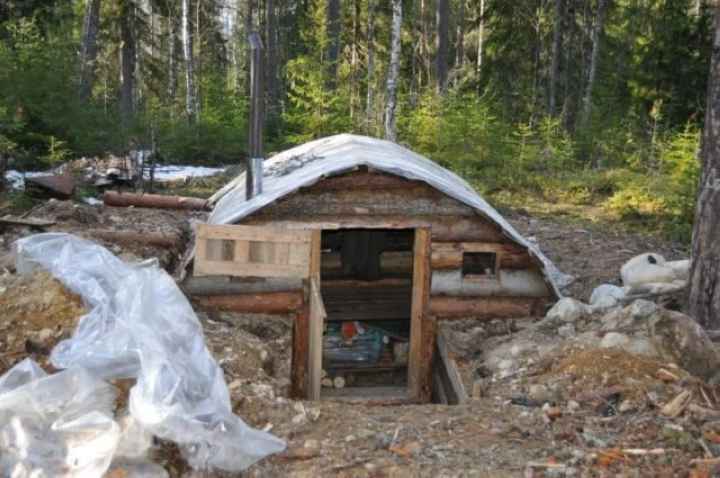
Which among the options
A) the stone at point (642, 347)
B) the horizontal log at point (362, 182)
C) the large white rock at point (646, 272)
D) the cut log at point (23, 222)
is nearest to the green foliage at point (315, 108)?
the cut log at point (23, 222)

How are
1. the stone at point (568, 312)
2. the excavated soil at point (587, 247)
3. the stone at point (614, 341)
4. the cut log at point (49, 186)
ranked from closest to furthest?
the stone at point (614, 341) < the stone at point (568, 312) < the excavated soil at point (587, 247) < the cut log at point (49, 186)

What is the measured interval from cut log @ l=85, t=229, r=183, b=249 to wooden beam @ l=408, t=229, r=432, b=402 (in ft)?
11.4

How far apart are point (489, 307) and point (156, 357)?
4422mm

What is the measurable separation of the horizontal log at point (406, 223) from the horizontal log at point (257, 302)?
817 millimetres

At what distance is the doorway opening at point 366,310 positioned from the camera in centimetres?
940

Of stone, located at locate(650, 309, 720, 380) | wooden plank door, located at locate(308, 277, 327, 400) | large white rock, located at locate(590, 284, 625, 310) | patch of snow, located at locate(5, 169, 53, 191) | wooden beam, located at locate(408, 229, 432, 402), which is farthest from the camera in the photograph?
patch of snow, located at locate(5, 169, 53, 191)

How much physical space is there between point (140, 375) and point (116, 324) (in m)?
0.77

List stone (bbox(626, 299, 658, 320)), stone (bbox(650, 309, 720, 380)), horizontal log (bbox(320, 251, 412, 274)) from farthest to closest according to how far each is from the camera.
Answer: horizontal log (bbox(320, 251, 412, 274)) < stone (bbox(626, 299, 658, 320)) < stone (bbox(650, 309, 720, 380))

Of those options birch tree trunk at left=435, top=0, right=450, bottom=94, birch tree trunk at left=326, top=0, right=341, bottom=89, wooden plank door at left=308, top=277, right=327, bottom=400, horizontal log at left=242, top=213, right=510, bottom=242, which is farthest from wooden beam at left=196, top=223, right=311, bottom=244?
birch tree trunk at left=435, top=0, right=450, bottom=94

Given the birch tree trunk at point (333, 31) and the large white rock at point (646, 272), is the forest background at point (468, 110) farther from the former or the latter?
the large white rock at point (646, 272)

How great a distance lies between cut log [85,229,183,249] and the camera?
8.83m

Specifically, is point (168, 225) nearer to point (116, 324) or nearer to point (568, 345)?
point (116, 324)

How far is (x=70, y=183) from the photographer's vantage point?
11.7 metres

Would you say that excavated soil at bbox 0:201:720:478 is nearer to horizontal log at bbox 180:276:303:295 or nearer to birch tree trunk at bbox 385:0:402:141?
horizontal log at bbox 180:276:303:295
